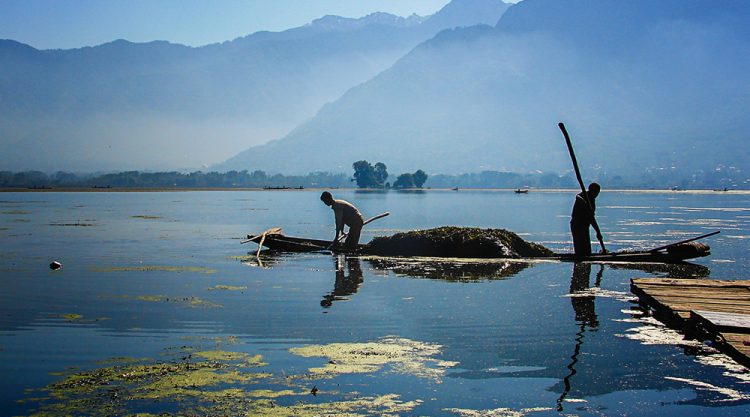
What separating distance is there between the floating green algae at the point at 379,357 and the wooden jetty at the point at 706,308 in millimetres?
4803

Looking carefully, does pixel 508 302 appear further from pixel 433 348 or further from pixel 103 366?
pixel 103 366

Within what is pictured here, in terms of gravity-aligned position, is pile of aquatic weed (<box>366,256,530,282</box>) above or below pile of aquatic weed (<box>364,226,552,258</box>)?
below

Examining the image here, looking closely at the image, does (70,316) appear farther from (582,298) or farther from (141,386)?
(582,298)

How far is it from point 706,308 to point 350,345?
24.5 ft

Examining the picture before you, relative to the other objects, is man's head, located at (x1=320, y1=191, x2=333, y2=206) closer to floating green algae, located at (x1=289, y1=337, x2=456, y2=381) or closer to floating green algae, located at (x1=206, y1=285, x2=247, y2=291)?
floating green algae, located at (x1=206, y1=285, x2=247, y2=291)

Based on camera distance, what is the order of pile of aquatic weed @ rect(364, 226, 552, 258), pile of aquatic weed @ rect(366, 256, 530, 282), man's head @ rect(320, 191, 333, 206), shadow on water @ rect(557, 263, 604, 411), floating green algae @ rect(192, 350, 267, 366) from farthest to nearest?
pile of aquatic weed @ rect(364, 226, 552, 258), man's head @ rect(320, 191, 333, 206), pile of aquatic weed @ rect(366, 256, 530, 282), floating green algae @ rect(192, 350, 267, 366), shadow on water @ rect(557, 263, 604, 411)

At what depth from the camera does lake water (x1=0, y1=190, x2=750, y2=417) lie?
35.4 ft

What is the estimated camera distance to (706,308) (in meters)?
15.6

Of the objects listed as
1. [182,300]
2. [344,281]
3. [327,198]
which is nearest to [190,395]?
[182,300]

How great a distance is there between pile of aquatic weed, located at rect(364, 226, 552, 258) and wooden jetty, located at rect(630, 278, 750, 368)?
10.5m

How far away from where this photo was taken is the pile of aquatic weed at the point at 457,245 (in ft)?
98.0

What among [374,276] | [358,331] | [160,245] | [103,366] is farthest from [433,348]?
[160,245]

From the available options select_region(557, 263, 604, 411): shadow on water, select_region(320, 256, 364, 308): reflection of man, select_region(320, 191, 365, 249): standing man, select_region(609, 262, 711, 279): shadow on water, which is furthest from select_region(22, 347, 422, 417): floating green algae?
select_region(609, 262, 711, 279): shadow on water

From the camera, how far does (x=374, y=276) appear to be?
25078 millimetres
